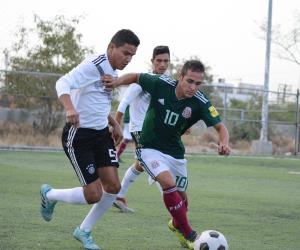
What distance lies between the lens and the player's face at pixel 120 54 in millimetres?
6852

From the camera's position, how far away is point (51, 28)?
2672 centimetres

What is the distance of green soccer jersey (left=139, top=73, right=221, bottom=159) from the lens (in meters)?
7.04

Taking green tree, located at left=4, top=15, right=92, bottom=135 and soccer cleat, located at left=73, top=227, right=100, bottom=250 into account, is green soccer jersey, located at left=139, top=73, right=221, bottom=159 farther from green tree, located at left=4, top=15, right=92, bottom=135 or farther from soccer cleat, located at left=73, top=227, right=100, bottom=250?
green tree, located at left=4, top=15, right=92, bottom=135

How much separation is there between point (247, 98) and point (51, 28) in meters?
8.21

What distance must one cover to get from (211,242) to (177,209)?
0.58 metres

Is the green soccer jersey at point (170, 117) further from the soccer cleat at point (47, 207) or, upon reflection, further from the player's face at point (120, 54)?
the soccer cleat at point (47, 207)

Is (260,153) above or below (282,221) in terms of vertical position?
below

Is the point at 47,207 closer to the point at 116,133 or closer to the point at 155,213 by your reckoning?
the point at 116,133

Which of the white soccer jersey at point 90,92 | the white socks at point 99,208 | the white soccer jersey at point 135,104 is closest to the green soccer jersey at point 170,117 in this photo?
the white soccer jersey at point 90,92

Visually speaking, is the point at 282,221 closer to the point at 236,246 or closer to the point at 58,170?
the point at 236,246

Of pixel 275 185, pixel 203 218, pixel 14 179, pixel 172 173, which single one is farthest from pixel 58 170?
pixel 172 173

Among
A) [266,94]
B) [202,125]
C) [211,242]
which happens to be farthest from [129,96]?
[266,94]

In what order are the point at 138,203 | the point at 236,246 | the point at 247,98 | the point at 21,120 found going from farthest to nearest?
the point at 247,98
the point at 21,120
the point at 138,203
the point at 236,246

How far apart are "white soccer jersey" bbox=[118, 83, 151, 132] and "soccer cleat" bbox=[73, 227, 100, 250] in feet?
10.1
